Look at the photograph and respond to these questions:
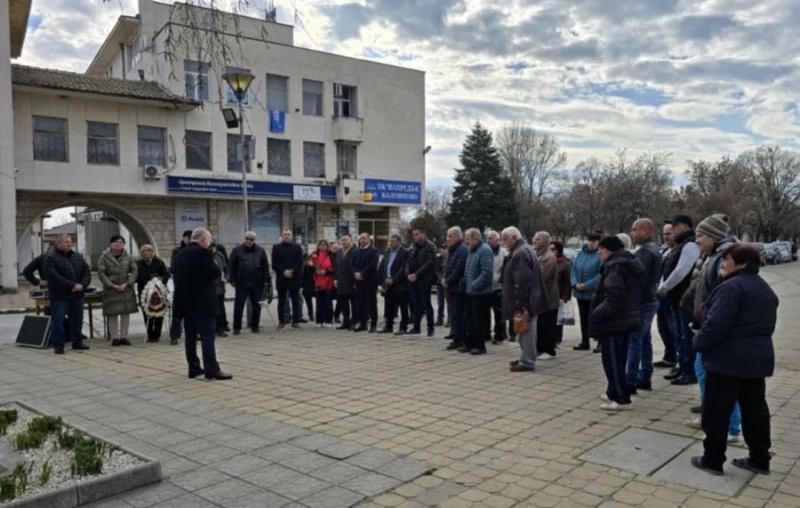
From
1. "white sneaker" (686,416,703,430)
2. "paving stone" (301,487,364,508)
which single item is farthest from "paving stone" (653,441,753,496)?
"paving stone" (301,487,364,508)

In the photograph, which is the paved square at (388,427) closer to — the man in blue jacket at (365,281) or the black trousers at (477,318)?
the black trousers at (477,318)

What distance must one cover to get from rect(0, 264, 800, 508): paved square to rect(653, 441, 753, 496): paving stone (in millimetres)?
20

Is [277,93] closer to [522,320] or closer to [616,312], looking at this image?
[522,320]

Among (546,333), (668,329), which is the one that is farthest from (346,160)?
(668,329)

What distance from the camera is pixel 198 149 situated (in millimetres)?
29609

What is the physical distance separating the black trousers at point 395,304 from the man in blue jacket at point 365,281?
30cm

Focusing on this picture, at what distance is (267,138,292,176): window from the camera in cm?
3177

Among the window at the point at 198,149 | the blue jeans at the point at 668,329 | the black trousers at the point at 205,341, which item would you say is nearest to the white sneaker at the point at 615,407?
the blue jeans at the point at 668,329

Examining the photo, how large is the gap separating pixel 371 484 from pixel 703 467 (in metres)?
2.40

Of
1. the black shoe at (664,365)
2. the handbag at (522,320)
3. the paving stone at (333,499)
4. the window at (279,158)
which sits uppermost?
the window at (279,158)

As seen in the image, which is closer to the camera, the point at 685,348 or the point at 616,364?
the point at 616,364

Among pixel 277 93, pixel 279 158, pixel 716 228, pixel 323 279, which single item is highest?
pixel 277 93

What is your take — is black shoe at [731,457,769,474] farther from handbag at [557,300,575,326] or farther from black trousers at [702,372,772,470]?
handbag at [557,300,575,326]

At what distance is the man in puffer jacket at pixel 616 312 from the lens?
605 cm
